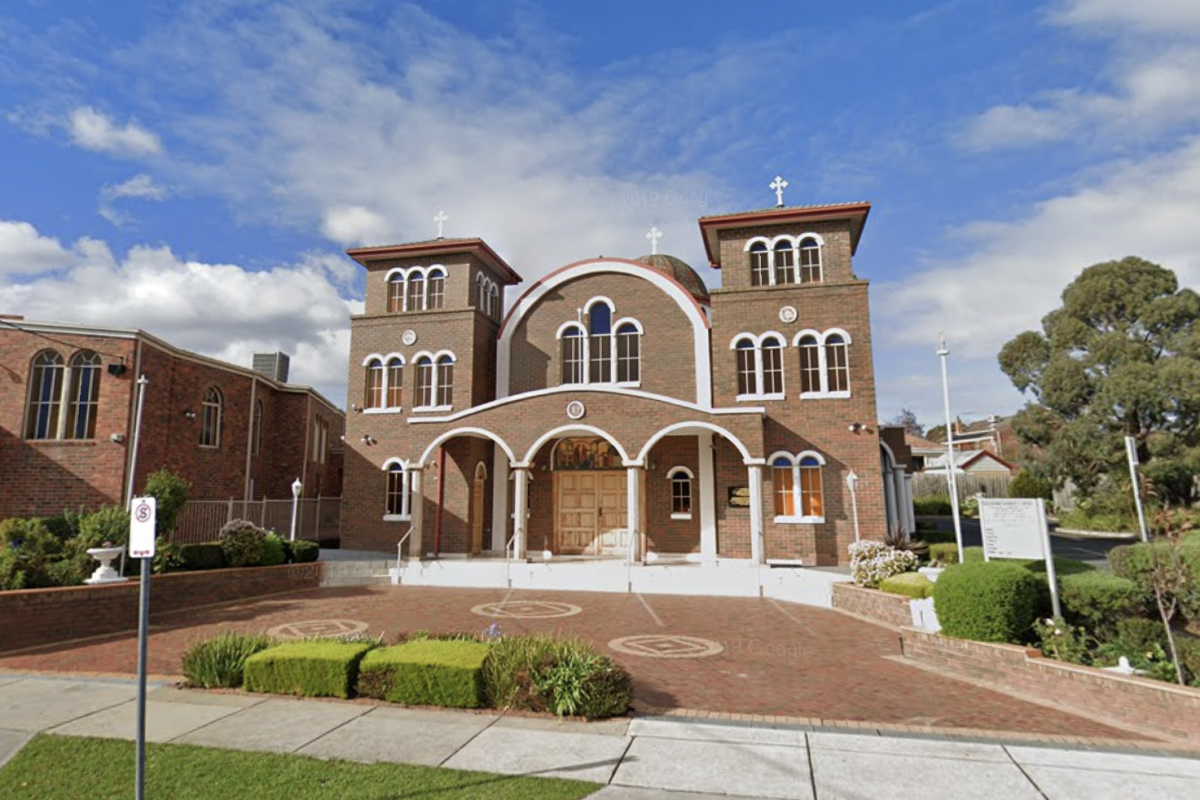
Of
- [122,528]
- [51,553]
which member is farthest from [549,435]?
[51,553]

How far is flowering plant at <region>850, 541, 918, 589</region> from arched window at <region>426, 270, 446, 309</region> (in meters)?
15.8

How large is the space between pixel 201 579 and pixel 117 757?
9376 millimetres

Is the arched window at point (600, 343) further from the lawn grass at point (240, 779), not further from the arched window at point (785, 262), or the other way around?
the lawn grass at point (240, 779)

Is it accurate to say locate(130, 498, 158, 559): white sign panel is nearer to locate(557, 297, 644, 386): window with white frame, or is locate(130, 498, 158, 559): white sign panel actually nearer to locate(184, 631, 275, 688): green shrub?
locate(184, 631, 275, 688): green shrub

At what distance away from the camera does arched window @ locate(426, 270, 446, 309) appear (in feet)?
73.0

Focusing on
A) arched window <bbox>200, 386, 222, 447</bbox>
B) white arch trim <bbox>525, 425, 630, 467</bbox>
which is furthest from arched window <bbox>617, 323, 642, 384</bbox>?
arched window <bbox>200, 386, 222, 447</bbox>

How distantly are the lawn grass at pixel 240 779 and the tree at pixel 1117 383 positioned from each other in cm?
2934

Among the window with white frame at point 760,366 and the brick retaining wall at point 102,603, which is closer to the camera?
the brick retaining wall at point 102,603

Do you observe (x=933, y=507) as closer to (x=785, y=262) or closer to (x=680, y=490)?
(x=785, y=262)

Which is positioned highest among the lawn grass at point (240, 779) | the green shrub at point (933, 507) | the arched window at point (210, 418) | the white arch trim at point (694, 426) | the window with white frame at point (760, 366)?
the window with white frame at point (760, 366)

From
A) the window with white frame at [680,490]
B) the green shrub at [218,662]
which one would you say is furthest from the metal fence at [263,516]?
the green shrub at [218,662]

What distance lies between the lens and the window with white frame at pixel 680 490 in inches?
762

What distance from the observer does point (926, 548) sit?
53.3ft

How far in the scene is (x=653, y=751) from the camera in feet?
18.6
